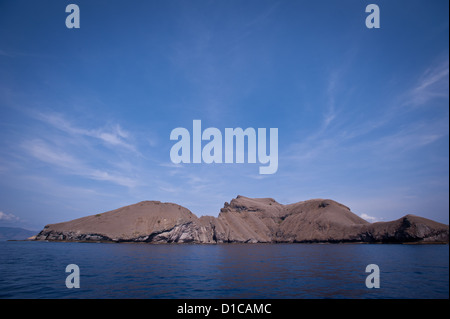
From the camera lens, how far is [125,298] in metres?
17.4

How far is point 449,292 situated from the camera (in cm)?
2044

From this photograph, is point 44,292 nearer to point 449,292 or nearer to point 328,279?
point 328,279

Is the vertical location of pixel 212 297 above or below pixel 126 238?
above

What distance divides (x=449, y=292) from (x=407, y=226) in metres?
166

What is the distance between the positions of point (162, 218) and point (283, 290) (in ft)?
556

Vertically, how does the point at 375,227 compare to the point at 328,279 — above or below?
below

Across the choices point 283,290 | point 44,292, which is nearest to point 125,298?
point 44,292
